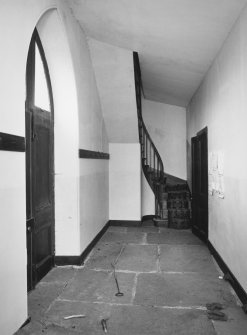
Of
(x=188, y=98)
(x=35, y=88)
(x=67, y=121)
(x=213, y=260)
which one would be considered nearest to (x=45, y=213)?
(x=67, y=121)

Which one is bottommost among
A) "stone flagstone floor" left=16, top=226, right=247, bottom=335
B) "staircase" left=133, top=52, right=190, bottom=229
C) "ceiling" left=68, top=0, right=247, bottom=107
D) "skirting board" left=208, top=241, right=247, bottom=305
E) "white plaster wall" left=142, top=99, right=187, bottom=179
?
"stone flagstone floor" left=16, top=226, right=247, bottom=335

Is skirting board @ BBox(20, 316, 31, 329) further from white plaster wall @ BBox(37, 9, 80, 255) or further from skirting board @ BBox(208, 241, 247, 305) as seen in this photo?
skirting board @ BBox(208, 241, 247, 305)

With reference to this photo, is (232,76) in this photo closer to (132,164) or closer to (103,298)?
(103,298)

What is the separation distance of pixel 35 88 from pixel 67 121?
2.48 feet

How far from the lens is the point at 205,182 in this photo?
18.4 ft

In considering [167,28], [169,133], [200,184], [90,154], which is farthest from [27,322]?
[169,133]

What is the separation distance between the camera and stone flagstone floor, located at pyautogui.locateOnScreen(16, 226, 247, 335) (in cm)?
278

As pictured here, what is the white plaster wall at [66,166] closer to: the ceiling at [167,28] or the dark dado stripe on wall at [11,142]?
the ceiling at [167,28]

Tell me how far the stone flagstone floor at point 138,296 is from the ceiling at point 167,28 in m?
3.02

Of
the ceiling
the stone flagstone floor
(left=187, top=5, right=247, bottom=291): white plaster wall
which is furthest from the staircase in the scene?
(left=187, top=5, right=247, bottom=291): white plaster wall

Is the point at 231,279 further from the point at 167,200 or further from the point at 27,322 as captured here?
the point at 167,200

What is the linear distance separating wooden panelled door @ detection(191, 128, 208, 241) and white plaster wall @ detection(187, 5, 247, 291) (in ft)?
1.99

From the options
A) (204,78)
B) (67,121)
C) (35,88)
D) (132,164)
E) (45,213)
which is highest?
(204,78)

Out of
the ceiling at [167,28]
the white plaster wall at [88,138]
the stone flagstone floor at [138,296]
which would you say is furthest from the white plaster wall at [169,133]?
the stone flagstone floor at [138,296]
